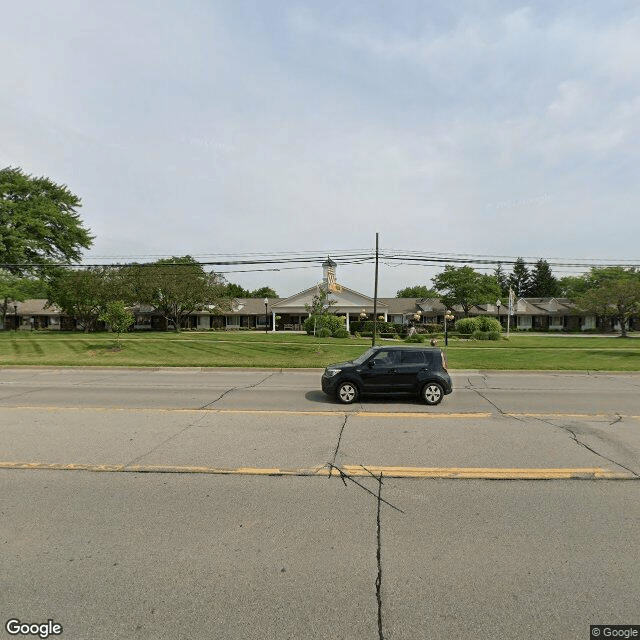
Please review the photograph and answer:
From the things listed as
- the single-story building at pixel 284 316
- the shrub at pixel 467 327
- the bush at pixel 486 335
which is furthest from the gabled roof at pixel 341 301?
the bush at pixel 486 335

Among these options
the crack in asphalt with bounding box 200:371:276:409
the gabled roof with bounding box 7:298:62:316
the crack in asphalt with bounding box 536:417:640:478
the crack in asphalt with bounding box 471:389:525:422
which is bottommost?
the crack in asphalt with bounding box 200:371:276:409

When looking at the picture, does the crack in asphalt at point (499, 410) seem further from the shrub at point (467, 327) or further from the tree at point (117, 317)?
the shrub at point (467, 327)

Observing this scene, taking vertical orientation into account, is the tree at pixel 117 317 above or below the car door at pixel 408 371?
above

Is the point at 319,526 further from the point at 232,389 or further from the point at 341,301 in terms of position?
the point at 341,301

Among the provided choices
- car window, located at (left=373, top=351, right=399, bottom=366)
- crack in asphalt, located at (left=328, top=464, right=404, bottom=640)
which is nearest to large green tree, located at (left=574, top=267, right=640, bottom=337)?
car window, located at (left=373, top=351, right=399, bottom=366)

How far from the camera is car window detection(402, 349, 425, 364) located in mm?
10453

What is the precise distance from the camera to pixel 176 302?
49.0 m

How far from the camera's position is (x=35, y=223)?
3656cm

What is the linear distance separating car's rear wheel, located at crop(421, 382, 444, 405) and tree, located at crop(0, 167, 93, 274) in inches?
1470

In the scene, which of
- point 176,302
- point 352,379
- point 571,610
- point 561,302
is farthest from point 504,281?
point 571,610

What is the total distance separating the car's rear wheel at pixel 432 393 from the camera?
10.1 metres

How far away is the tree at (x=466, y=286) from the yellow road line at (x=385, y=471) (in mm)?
53962

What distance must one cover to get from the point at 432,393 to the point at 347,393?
2.11 meters

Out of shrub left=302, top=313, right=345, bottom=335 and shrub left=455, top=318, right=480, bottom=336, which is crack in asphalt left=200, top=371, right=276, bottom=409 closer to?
shrub left=302, top=313, right=345, bottom=335
